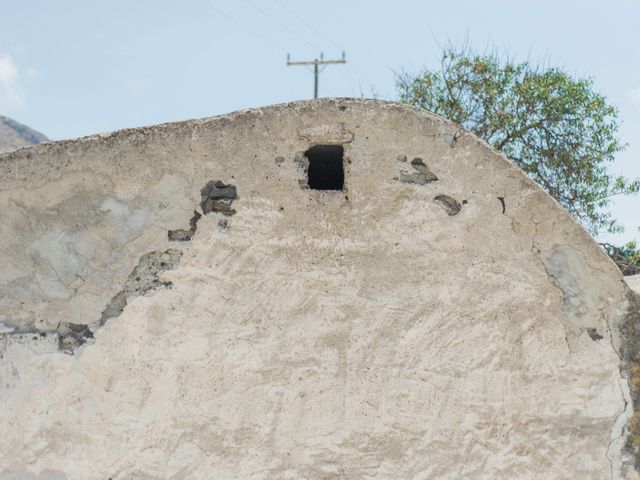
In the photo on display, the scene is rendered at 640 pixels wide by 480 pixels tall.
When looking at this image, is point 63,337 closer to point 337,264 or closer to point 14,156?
point 14,156

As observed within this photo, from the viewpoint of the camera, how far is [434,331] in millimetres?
4195

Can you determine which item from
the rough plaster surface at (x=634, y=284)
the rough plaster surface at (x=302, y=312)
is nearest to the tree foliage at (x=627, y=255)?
the rough plaster surface at (x=634, y=284)

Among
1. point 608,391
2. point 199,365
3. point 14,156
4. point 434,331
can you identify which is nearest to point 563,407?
point 608,391

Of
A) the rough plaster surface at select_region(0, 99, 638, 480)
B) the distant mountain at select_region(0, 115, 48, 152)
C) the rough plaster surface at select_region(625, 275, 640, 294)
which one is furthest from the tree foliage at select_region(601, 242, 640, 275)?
the distant mountain at select_region(0, 115, 48, 152)

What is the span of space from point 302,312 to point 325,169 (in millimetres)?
885

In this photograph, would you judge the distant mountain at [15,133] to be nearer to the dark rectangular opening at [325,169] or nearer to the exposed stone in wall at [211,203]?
the dark rectangular opening at [325,169]

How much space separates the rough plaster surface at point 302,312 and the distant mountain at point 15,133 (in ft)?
87.5

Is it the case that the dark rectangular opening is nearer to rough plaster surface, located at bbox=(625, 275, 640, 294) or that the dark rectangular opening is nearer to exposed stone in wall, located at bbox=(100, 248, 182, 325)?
exposed stone in wall, located at bbox=(100, 248, 182, 325)

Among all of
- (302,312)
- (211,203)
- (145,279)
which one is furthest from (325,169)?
(145,279)

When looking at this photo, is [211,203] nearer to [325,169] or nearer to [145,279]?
[145,279]

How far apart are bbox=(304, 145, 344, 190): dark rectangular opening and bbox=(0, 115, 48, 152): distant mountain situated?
1050 inches

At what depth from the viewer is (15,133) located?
3064cm

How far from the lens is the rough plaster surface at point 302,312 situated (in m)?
4.12

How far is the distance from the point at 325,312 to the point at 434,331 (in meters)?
0.57
